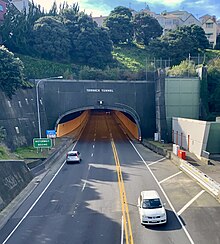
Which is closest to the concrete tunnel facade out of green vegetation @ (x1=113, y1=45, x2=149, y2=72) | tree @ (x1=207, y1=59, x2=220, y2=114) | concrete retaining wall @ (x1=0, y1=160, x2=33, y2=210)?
tree @ (x1=207, y1=59, x2=220, y2=114)

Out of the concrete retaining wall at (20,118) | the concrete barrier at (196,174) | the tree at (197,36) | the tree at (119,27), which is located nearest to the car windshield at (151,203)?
the concrete barrier at (196,174)

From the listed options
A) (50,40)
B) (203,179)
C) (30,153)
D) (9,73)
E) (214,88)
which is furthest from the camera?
(50,40)

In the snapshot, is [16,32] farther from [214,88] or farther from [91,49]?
[214,88]

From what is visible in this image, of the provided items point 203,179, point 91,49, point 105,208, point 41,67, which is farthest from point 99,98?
point 105,208

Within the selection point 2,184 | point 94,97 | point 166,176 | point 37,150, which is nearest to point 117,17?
point 94,97

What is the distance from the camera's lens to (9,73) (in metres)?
39.2

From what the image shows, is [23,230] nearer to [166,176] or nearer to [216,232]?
[216,232]

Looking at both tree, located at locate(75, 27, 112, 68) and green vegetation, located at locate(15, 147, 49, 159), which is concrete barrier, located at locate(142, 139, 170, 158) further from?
tree, located at locate(75, 27, 112, 68)

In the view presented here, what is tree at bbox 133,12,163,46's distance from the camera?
102 metres

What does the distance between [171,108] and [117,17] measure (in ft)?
195

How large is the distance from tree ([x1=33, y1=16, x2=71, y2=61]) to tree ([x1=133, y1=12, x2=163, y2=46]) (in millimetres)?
33862

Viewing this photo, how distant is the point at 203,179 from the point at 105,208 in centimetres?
896

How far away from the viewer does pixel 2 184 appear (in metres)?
21.8

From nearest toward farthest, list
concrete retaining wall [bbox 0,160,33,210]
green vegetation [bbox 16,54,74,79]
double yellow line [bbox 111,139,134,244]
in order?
double yellow line [bbox 111,139,134,244] < concrete retaining wall [bbox 0,160,33,210] < green vegetation [bbox 16,54,74,79]
